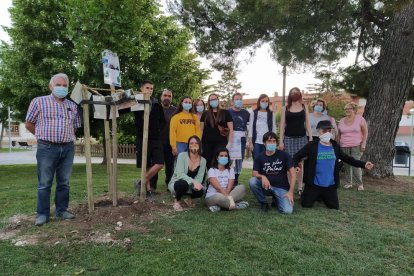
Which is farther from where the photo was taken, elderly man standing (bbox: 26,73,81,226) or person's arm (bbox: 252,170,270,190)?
person's arm (bbox: 252,170,270,190)

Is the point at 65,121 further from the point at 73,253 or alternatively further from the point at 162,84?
the point at 162,84

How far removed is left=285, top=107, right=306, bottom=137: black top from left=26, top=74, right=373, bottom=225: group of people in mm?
17

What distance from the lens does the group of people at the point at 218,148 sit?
457cm

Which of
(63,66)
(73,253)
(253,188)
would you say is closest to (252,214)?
(253,188)

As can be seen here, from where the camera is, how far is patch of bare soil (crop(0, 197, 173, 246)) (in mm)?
3982

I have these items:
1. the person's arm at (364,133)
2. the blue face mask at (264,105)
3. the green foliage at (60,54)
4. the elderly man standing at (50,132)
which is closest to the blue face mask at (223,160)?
the blue face mask at (264,105)

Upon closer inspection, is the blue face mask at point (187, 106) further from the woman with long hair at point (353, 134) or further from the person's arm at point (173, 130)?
the woman with long hair at point (353, 134)

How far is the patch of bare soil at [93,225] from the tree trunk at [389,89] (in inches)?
221

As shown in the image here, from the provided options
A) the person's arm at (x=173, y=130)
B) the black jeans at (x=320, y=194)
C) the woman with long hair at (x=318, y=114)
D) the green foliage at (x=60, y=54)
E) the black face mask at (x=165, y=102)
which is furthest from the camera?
the green foliage at (x=60, y=54)

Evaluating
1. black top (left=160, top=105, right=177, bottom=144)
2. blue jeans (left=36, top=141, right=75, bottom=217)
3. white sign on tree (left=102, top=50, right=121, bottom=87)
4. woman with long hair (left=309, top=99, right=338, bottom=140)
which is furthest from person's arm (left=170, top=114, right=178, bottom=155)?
woman with long hair (left=309, top=99, right=338, bottom=140)

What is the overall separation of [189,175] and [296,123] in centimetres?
214

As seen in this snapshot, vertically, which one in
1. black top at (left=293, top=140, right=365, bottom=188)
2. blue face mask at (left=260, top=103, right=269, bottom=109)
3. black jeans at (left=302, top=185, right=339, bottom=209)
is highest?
blue face mask at (left=260, top=103, right=269, bottom=109)

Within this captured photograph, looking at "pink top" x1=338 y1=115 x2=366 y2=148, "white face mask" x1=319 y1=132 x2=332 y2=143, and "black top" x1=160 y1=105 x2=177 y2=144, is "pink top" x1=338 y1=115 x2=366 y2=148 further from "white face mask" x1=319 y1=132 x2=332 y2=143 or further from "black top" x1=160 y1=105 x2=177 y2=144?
"black top" x1=160 y1=105 x2=177 y2=144

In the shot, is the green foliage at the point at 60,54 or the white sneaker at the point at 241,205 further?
the green foliage at the point at 60,54
